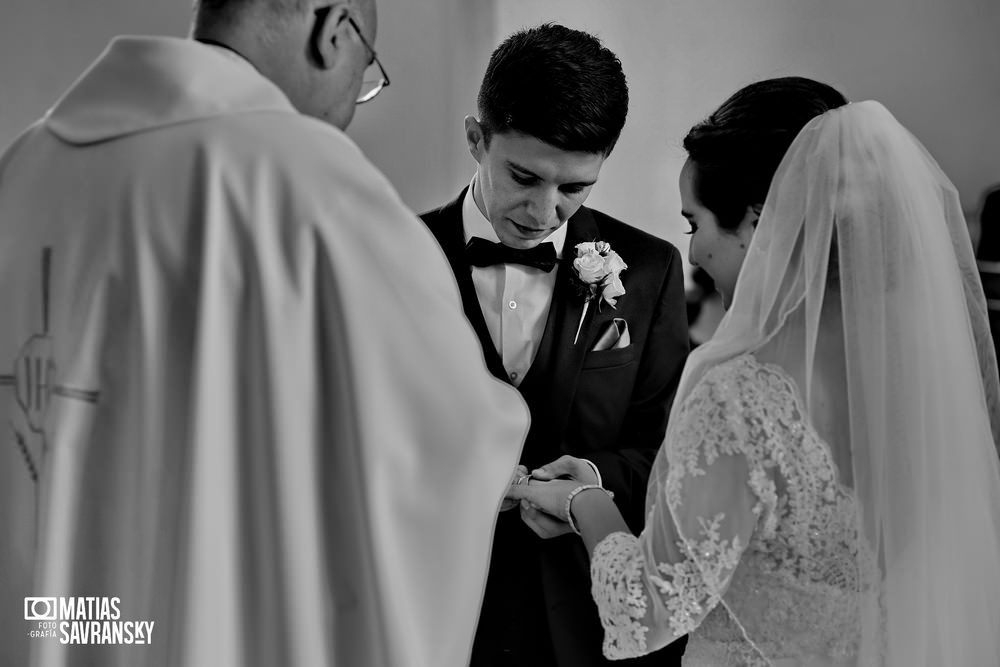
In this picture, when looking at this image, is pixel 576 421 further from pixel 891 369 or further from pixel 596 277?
pixel 891 369

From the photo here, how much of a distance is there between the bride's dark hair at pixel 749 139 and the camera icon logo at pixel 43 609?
138 cm

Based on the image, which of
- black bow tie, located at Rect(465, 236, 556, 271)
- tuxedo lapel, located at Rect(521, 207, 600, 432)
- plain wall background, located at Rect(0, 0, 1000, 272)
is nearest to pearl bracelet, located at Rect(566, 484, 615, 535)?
tuxedo lapel, located at Rect(521, 207, 600, 432)

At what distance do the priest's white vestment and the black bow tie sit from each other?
97 centimetres

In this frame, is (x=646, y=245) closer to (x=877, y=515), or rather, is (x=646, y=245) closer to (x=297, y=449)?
(x=877, y=515)

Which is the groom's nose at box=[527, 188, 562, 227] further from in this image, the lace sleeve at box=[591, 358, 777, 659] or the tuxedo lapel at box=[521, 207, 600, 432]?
the lace sleeve at box=[591, 358, 777, 659]

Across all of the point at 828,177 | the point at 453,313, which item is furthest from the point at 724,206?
the point at 453,313

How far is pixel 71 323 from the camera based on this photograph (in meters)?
1.40

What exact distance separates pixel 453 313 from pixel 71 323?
545 mm

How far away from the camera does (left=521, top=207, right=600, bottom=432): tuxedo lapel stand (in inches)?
91.7

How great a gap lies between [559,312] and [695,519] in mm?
779

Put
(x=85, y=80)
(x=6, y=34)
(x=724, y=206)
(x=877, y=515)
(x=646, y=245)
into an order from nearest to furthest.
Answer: (x=85, y=80) → (x=877, y=515) → (x=724, y=206) → (x=646, y=245) → (x=6, y=34)

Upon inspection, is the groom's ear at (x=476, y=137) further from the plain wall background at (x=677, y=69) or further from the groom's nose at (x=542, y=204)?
the plain wall background at (x=677, y=69)

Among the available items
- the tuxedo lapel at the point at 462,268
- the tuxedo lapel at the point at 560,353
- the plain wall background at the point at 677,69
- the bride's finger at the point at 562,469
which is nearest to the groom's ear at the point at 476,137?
the tuxedo lapel at the point at 462,268

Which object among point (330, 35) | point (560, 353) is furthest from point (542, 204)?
point (330, 35)
